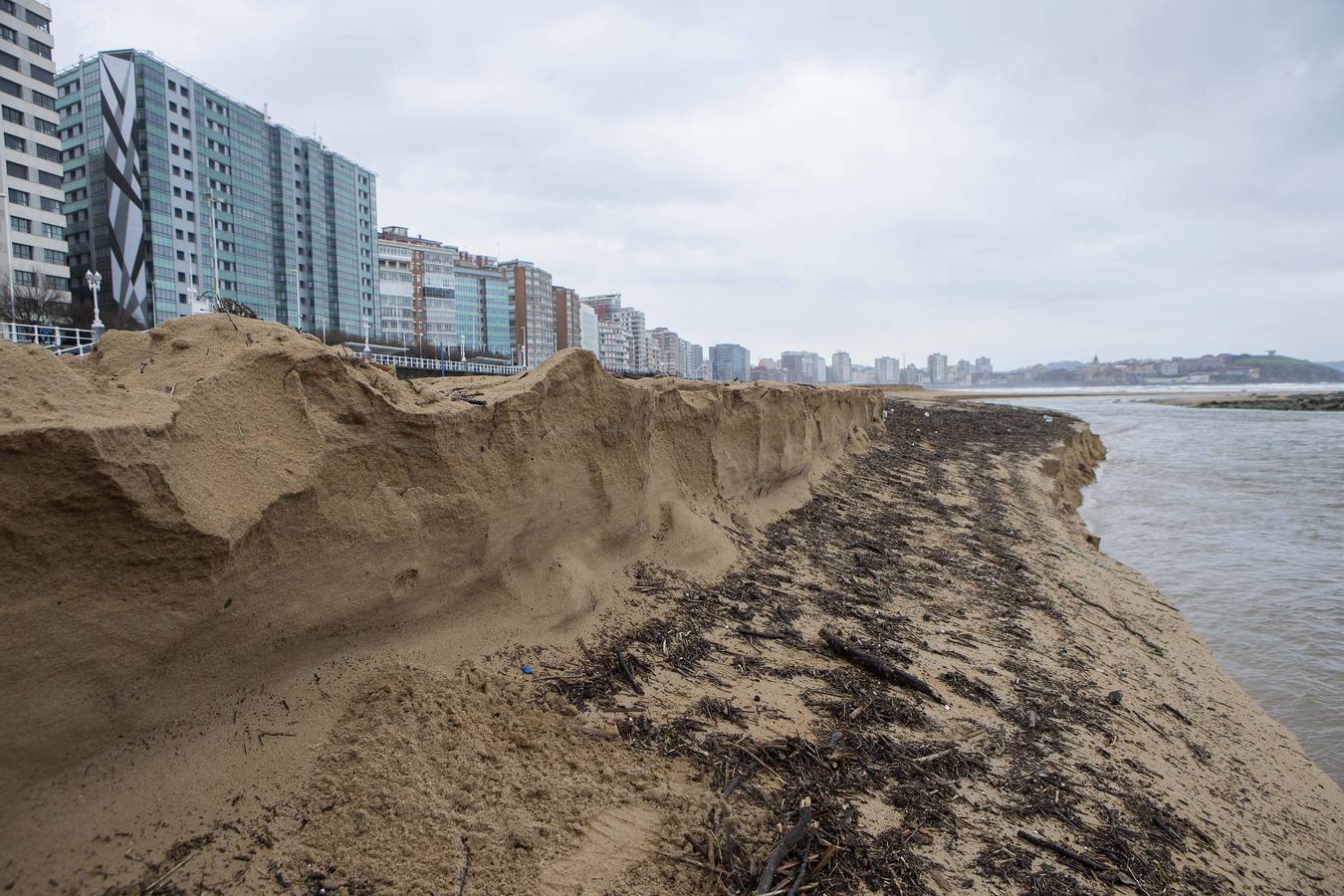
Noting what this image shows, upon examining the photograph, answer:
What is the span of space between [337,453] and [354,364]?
0.52 metres

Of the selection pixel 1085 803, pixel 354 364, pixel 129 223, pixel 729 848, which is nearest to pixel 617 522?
pixel 354 364

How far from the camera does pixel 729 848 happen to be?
292 centimetres

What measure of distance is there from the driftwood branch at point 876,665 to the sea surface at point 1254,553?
376 cm

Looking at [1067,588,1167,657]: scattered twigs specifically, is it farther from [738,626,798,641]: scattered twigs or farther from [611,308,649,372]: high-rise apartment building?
[611,308,649,372]: high-rise apartment building

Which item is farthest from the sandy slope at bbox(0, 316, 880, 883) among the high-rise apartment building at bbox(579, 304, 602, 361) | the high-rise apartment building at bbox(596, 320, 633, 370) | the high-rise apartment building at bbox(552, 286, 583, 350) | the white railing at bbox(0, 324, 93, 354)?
the high-rise apartment building at bbox(596, 320, 633, 370)

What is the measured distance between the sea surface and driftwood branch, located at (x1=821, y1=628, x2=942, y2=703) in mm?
3762

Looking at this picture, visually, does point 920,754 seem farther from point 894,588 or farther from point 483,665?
point 894,588

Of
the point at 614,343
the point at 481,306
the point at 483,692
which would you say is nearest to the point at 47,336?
the point at 483,692

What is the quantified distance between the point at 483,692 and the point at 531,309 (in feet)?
315

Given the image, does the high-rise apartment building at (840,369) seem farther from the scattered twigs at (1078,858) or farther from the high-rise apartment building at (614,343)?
the scattered twigs at (1078,858)

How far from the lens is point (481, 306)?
9400 centimetres

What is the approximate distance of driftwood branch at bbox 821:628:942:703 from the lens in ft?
15.9

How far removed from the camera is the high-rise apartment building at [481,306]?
89.7 meters

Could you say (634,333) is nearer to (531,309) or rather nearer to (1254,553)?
(531,309)
